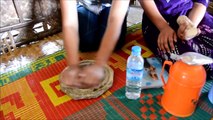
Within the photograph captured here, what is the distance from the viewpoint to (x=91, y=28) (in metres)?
1.19

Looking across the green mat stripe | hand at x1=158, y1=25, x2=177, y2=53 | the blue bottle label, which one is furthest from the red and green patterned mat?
hand at x1=158, y1=25, x2=177, y2=53

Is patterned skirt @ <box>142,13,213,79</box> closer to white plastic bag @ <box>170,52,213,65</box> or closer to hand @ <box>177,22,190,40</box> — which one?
hand @ <box>177,22,190,40</box>

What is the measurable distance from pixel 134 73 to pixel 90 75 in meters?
0.18

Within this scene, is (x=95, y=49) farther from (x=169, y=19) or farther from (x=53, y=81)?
(x=169, y=19)

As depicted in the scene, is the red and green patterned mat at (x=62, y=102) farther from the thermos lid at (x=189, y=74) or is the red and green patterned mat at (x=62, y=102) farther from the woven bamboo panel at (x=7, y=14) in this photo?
the woven bamboo panel at (x=7, y=14)

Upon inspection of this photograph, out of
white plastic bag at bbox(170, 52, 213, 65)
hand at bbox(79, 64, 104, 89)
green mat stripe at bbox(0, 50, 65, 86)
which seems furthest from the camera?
green mat stripe at bbox(0, 50, 65, 86)

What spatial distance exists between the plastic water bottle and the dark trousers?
0.38 meters

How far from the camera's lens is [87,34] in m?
1.19

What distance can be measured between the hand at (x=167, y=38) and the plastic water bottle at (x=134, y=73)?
185 millimetres

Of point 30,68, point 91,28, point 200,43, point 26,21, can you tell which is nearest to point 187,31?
point 200,43

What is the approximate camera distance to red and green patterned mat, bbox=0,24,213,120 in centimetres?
82

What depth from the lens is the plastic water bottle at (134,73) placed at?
81 centimetres

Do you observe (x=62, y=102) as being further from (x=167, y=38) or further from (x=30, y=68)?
Answer: (x=167, y=38)

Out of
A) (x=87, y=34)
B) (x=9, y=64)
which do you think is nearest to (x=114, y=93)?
(x=87, y=34)
